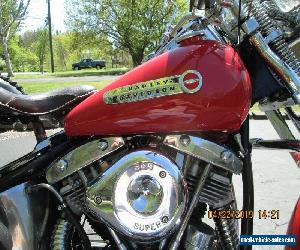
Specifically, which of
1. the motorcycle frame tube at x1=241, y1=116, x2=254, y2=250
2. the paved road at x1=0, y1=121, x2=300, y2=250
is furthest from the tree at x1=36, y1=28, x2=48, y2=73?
the motorcycle frame tube at x1=241, y1=116, x2=254, y2=250

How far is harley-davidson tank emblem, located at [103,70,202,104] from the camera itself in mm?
1826

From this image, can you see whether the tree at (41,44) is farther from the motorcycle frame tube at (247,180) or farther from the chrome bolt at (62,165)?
the motorcycle frame tube at (247,180)

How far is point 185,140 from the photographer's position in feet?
6.23

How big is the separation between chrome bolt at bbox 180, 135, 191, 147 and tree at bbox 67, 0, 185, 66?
93.4ft

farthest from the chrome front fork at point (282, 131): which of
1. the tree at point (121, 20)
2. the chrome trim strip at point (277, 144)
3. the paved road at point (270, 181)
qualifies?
the tree at point (121, 20)

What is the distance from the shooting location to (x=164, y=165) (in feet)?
6.13

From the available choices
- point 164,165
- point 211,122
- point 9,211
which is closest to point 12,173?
point 9,211

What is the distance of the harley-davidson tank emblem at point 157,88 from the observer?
1826 mm

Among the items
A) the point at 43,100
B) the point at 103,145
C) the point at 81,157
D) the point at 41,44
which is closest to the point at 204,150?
the point at 103,145

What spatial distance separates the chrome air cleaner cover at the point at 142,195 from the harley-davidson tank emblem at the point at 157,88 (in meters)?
0.22

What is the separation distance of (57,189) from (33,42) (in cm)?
5519

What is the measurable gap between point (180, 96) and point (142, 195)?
1.40 ft

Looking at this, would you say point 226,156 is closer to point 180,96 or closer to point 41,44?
point 180,96

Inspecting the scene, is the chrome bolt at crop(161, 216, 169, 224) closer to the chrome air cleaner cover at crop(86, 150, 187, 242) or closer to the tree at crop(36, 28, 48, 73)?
the chrome air cleaner cover at crop(86, 150, 187, 242)
